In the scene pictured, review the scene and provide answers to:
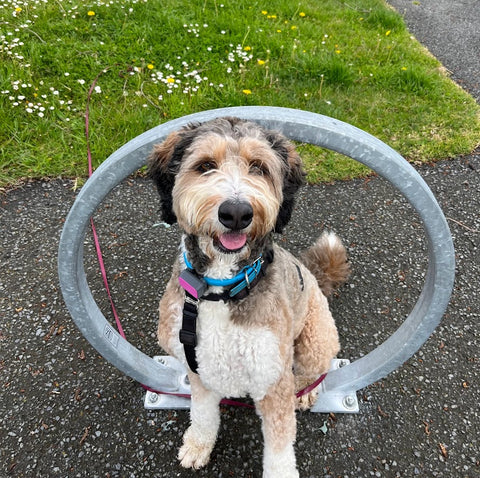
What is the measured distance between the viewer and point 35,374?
3.18 metres

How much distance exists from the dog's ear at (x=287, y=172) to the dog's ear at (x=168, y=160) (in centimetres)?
43

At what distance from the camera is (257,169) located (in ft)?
6.66

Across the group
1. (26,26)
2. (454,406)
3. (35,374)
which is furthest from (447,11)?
(35,374)

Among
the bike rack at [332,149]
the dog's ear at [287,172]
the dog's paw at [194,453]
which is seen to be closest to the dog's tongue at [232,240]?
the dog's ear at [287,172]

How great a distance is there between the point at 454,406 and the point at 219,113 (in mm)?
2724

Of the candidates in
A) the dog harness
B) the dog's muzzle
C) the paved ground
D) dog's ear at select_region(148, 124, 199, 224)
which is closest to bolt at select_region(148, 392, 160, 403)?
the paved ground

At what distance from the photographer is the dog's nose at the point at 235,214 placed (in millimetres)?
1780

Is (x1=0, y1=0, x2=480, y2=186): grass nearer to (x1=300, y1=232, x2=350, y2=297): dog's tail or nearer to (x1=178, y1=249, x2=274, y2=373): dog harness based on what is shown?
(x1=300, y1=232, x2=350, y2=297): dog's tail

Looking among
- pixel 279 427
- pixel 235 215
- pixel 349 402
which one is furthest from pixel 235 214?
pixel 349 402

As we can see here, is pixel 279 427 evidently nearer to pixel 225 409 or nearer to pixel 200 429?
pixel 200 429

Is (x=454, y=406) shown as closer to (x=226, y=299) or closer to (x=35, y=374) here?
(x=226, y=299)

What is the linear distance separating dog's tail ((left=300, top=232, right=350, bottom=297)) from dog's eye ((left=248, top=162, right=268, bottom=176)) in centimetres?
143

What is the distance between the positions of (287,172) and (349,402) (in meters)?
1.84

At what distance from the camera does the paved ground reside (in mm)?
2805
